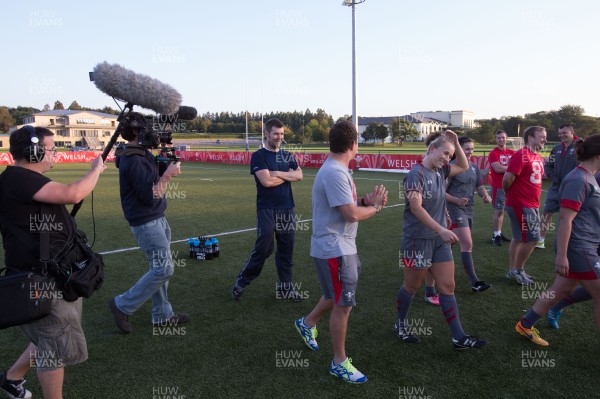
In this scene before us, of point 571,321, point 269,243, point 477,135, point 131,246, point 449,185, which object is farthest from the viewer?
point 477,135

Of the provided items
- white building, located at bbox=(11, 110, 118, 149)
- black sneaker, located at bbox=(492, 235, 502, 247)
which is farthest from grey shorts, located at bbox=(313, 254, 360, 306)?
white building, located at bbox=(11, 110, 118, 149)

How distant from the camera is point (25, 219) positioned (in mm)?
2557

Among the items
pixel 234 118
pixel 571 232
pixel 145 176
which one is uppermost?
pixel 234 118

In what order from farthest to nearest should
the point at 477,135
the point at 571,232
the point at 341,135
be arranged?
the point at 477,135, the point at 571,232, the point at 341,135

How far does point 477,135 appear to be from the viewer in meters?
37.3

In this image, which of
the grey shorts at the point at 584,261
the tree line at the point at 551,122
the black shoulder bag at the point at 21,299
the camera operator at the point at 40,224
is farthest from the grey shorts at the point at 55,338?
the tree line at the point at 551,122

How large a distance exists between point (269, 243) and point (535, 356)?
9.98 feet

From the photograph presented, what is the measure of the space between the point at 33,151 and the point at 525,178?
221 inches

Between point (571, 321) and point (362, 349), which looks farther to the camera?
point (571, 321)

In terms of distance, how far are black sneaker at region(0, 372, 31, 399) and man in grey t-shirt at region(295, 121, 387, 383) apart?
2.48 m

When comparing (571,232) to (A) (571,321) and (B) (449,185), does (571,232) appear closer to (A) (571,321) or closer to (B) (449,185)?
(A) (571,321)

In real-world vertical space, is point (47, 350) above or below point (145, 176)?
below

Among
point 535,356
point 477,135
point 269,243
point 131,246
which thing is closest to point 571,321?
point 535,356

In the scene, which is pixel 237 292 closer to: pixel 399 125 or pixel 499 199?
pixel 499 199
